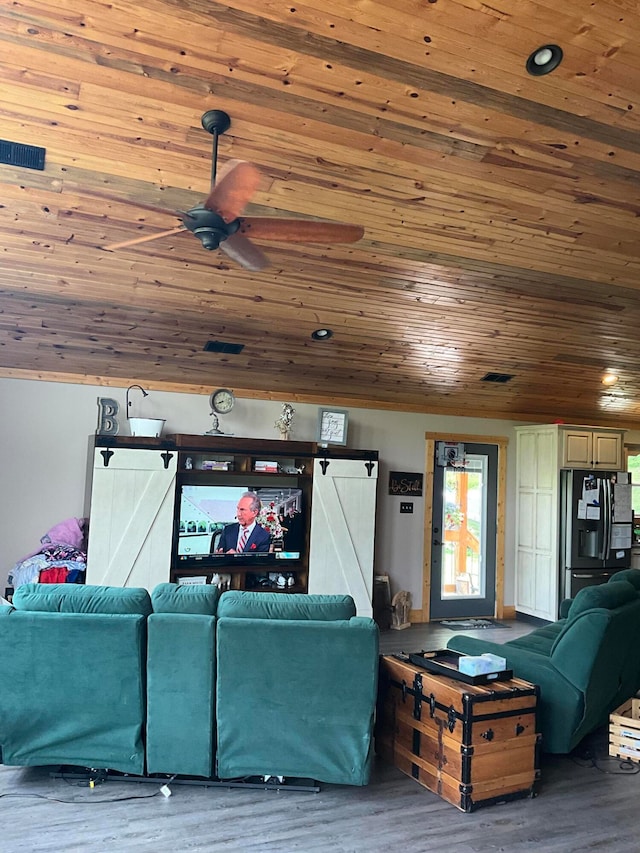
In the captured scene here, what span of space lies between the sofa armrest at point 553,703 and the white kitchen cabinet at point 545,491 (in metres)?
3.71

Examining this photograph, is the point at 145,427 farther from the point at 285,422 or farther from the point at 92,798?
the point at 92,798

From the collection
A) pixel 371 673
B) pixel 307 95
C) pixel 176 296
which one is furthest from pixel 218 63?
pixel 371 673

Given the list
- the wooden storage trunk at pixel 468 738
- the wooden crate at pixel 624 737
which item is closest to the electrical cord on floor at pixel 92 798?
the wooden storage trunk at pixel 468 738

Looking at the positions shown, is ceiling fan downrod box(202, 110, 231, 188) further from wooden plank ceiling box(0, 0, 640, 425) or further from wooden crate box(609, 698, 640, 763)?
wooden crate box(609, 698, 640, 763)

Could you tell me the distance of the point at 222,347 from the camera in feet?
19.6

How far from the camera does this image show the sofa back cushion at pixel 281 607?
3.40 m

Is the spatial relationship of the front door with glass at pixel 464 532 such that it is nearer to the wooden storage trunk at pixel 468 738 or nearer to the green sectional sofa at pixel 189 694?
the wooden storage trunk at pixel 468 738

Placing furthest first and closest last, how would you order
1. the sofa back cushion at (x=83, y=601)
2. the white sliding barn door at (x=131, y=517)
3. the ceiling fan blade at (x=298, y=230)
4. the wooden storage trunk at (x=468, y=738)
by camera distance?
the white sliding barn door at (x=131, y=517) → the sofa back cushion at (x=83, y=601) → the wooden storage trunk at (x=468, y=738) → the ceiling fan blade at (x=298, y=230)

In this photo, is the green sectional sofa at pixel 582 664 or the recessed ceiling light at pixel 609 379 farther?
Result: the recessed ceiling light at pixel 609 379

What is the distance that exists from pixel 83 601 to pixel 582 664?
274 cm

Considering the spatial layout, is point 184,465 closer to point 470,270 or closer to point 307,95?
point 470,270

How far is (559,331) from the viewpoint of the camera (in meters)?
6.18

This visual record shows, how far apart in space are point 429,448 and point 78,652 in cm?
507

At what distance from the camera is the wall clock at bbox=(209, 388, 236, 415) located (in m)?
6.56
